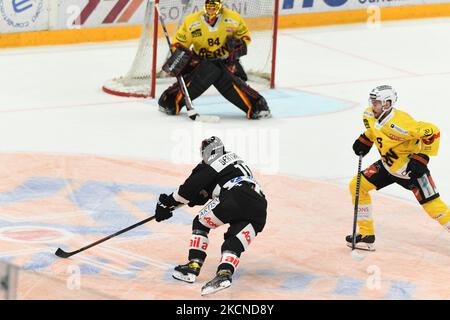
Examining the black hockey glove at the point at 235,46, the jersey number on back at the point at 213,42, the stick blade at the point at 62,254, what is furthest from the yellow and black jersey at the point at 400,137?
the jersey number on back at the point at 213,42

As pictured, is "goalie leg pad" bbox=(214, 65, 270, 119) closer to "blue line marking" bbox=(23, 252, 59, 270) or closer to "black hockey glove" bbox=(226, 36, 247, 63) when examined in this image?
"black hockey glove" bbox=(226, 36, 247, 63)

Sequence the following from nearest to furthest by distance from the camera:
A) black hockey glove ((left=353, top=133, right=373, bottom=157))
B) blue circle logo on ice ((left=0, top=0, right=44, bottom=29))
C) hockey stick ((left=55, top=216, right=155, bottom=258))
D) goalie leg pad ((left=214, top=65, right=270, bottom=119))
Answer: hockey stick ((left=55, top=216, right=155, bottom=258)), black hockey glove ((left=353, top=133, right=373, bottom=157)), goalie leg pad ((left=214, top=65, right=270, bottom=119)), blue circle logo on ice ((left=0, top=0, right=44, bottom=29))

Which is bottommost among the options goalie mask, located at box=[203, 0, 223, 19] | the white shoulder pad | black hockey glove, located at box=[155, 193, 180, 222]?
black hockey glove, located at box=[155, 193, 180, 222]

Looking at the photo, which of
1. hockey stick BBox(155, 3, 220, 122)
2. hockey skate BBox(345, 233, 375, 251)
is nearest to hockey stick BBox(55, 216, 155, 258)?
hockey skate BBox(345, 233, 375, 251)

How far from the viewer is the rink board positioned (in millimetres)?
8070

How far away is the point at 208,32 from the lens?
12406mm

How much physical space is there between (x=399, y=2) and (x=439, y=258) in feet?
29.7

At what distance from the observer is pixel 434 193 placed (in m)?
8.80

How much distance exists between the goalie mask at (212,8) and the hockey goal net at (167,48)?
2.84ft

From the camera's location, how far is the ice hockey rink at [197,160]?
8219mm

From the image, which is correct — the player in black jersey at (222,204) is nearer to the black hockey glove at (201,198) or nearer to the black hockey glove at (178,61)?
the black hockey glove at (201,198)

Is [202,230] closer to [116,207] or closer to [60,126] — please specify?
[116,207]

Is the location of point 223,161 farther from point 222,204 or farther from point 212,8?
point 212,8

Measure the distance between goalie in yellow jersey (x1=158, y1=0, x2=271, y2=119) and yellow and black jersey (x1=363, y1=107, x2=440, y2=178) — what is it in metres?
3.82
